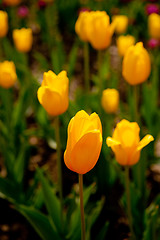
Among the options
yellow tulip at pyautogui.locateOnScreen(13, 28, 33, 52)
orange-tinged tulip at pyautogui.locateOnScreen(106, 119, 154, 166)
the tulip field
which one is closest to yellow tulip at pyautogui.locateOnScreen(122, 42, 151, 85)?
the tulip field

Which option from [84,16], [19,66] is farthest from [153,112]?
[19,66]

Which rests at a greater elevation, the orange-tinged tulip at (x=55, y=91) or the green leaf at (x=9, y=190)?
the orange-tinged tulip at (x=55, y=91)

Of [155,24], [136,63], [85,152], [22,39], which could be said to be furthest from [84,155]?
[155,24]

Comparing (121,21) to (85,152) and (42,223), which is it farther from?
(85,152)

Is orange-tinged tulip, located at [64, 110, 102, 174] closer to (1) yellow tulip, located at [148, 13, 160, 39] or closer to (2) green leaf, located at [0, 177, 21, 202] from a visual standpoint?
(2) green leaf, located at [0, 177, 21, 202]

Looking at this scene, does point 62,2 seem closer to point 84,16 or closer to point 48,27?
point 48,27

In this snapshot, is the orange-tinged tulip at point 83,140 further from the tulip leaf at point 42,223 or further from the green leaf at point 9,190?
the green leaf at point 9,190

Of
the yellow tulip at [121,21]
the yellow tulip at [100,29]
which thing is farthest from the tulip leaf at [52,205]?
the yellow tulip at [121,21]
